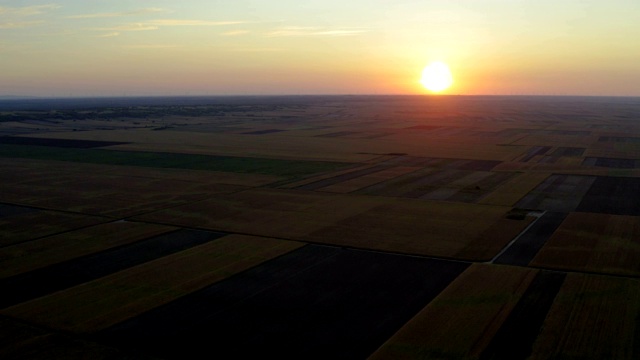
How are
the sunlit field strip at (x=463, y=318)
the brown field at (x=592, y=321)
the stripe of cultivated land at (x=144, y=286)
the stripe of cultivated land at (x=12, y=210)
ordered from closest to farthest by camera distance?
the brown field at (x=592, y=321) < the sunlit field strip at (x=463, y=318) < the stripe of cultivated land at (x=144, y=286) < the stripe of cultivated land at (x=12, y=210)

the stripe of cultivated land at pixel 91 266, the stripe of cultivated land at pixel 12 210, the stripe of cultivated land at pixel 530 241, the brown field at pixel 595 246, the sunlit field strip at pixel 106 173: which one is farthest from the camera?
the sunlit field strip at pixel 106 173

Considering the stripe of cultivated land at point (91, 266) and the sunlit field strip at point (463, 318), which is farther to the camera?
the stripe of cultivated land at point (91, 266)

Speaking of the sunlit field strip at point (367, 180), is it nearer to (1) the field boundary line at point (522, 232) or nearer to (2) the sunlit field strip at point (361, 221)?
(2) the sunlit field strip at point (361, 221)

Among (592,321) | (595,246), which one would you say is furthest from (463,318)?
(595,246)

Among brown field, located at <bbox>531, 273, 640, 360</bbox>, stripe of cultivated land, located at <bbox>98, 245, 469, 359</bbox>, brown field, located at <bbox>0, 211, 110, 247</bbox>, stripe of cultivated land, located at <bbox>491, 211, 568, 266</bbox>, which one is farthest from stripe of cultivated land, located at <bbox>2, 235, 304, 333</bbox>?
brown field, located at <bbox>531, 273, 640, 360</bbox>

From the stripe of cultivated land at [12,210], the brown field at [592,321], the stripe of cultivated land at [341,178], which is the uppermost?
the stripe of cultivated land at [12,210]

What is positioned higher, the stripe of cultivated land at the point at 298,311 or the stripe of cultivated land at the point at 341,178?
the stripe of cultivated land at the point at 341,178

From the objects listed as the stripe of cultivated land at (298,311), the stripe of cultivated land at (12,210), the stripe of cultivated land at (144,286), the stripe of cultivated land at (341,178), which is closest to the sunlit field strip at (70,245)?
the stripe of cultivated land at (144,286)

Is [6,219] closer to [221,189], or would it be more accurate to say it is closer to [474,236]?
[221,189]
